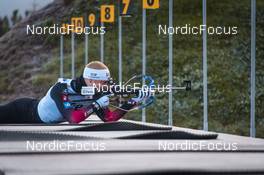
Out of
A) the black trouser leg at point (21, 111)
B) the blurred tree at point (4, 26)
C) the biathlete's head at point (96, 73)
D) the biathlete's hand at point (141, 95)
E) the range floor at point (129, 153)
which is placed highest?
the blurred tree at point (4, 26)

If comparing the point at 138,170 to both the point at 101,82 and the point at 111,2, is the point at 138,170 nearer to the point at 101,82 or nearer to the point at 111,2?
the point at 101,82

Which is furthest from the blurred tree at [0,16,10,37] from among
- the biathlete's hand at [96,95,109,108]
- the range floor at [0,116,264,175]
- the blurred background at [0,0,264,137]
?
the range floor at [0,116,264,175]

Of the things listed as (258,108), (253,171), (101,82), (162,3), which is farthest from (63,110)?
(162,3)

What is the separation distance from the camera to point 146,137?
3826 mm

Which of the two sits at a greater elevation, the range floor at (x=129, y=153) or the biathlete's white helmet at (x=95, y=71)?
the biathlete's white helmet at (x=95, y=71)

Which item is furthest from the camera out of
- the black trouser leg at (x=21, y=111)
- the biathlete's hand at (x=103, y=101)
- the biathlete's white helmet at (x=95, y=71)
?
the biathlete's hand at (x=103, y=101)

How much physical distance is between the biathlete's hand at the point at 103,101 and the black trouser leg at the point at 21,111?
547 mm

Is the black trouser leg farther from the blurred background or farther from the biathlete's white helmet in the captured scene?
the blurred background

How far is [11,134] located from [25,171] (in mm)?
1447

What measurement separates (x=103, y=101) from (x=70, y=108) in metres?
0.32

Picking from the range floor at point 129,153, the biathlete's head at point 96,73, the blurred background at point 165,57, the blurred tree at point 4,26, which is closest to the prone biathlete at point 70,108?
the biathlete's head at point 96,73

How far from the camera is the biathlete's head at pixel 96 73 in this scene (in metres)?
6.80

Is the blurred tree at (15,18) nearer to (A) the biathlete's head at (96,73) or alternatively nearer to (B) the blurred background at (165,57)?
(B) the blurred background at (165,57)

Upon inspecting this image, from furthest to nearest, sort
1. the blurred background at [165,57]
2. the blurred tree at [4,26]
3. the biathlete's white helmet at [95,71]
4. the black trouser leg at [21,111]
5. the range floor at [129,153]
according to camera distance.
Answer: the blurred tree at [4,26], the blurred background at [165,57], the biathlete's white helmet at [95,71], the black trouser leg at [21,111], the range floor at [129,153]
